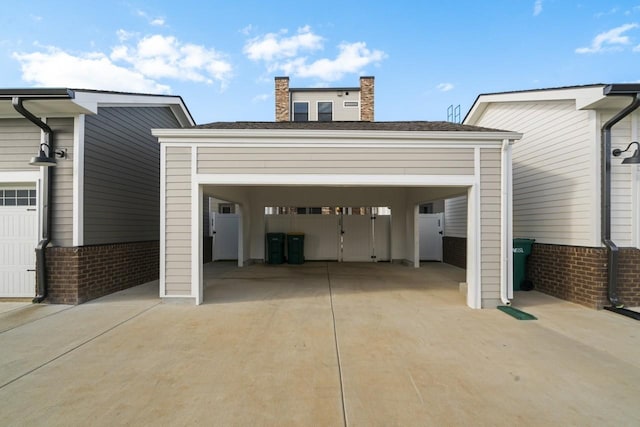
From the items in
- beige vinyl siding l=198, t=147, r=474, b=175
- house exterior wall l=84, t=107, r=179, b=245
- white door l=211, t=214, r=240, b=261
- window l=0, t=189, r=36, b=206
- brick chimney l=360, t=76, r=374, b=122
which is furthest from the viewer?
brick chimney l=360, t=76, r=374, b=122

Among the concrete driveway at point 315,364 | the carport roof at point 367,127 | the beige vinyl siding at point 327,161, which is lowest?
the concrete driveway at point 315,364

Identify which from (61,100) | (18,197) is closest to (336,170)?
(61,100)

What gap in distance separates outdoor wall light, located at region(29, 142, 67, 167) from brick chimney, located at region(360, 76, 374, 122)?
42.8 feet

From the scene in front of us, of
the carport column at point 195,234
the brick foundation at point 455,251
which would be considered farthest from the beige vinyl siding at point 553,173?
the carport column at point 195,234

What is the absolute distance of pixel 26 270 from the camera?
19.4 feet

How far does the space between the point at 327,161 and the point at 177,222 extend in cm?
294

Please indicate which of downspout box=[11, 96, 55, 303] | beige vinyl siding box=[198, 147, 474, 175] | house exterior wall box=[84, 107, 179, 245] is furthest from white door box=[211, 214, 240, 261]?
beige vinyl siding box=[198, 147, 474, 175]

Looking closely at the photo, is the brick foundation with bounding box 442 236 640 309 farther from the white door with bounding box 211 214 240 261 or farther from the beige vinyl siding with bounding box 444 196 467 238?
Result: the white door with bounding box 211 214 240 261

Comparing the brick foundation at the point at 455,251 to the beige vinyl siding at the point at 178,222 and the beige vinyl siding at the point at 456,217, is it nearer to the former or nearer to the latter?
the beige vinyl siding at the point at 456,217

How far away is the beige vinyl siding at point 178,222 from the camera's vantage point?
5.66m

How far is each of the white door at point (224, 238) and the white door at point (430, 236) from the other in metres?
7.15

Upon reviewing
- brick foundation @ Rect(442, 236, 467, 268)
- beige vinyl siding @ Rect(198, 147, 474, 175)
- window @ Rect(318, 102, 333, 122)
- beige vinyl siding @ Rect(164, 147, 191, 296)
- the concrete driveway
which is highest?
window @ Rect(318, 102, 333, 122)

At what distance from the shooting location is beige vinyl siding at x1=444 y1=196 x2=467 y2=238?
9796 mm

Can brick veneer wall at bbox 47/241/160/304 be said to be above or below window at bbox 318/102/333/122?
below
